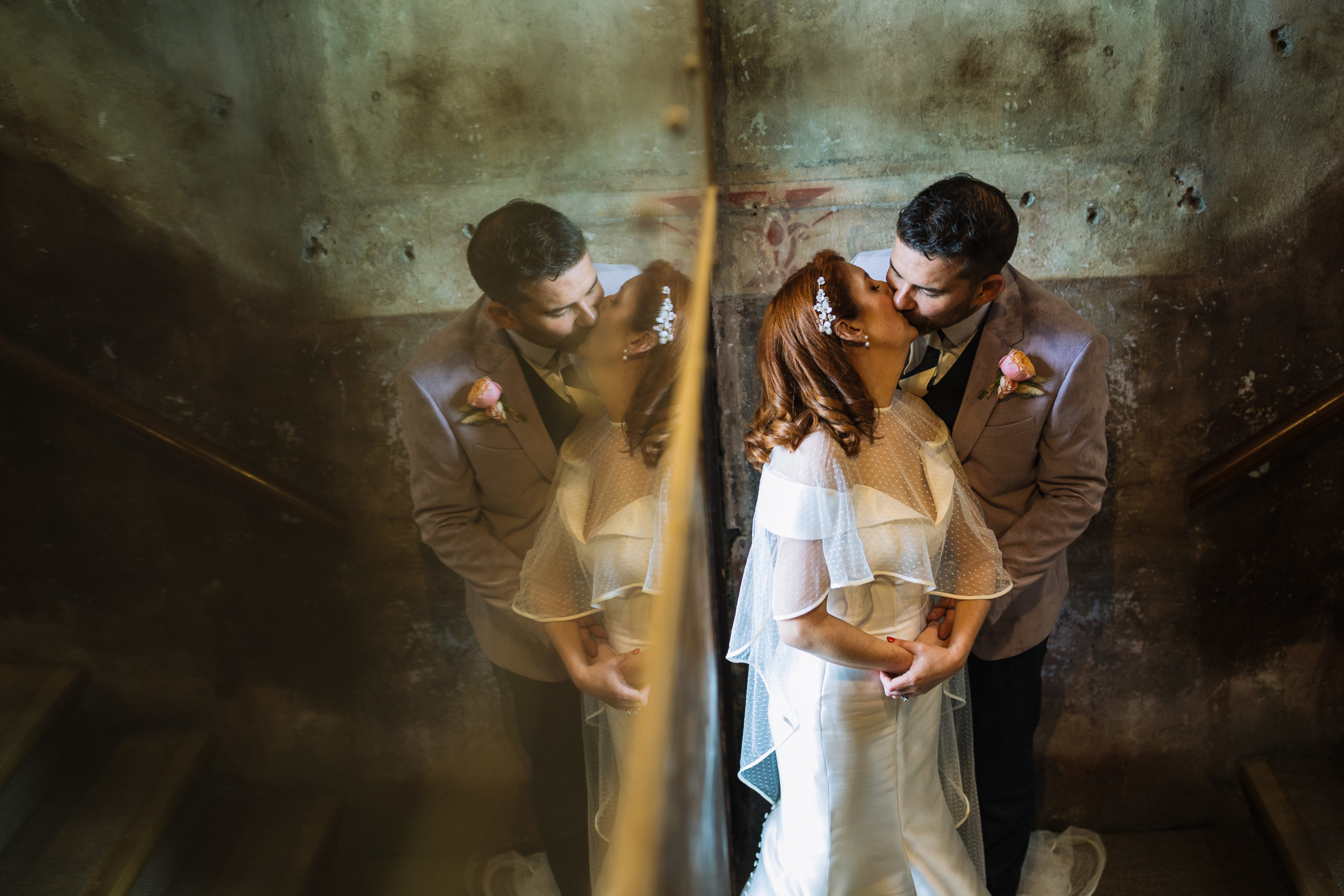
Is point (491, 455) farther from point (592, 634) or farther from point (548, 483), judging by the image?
point (592, 634)

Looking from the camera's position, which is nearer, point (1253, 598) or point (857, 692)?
point (857, 692)

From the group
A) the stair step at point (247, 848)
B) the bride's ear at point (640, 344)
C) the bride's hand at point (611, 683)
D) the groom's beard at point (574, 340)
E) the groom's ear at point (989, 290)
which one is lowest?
the stair step at point (247, 848)

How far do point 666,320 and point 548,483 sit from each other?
373 millimetres

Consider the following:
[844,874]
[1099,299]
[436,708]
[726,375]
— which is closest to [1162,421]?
[1099,299]

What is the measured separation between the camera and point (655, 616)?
54 centimetres

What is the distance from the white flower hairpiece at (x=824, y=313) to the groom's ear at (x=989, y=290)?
0.33 metres

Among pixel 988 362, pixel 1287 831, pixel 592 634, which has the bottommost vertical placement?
pixel 1287 831

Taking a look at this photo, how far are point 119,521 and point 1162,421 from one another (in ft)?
7.32

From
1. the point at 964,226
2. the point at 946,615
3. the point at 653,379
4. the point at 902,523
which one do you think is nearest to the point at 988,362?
the point at 964,226

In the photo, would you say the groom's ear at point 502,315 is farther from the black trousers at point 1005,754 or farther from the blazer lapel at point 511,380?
the black trousers at point 1005,754

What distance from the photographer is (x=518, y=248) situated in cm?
39

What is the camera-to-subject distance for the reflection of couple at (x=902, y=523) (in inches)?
54.5

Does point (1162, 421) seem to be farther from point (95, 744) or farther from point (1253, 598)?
point (95, 744)

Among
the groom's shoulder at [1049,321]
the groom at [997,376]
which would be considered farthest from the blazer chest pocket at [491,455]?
the groom's shoulder at [1049,321]
